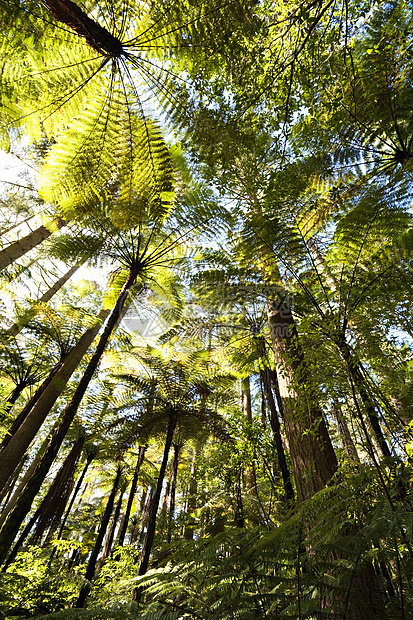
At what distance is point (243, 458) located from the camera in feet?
14.2

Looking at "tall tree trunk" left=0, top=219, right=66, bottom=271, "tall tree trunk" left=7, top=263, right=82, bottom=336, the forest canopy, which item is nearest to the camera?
the forest canopy

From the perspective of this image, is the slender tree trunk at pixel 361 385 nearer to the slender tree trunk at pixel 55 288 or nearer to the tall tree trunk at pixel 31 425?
the tall tree trunk at pixel 31 425

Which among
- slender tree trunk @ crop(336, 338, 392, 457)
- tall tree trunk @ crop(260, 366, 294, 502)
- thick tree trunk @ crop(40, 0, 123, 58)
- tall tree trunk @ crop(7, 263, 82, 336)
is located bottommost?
slender tree trunk @ crop(336, 338, 392, 457)

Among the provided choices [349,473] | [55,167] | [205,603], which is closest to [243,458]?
[349,473]

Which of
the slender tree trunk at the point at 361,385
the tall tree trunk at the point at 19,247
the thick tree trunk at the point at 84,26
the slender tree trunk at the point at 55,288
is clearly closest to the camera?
the slender tree trunk at the point at 361,385

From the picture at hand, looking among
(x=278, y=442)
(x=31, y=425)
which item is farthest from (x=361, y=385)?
(x=31, y=425)

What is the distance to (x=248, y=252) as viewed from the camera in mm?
3287

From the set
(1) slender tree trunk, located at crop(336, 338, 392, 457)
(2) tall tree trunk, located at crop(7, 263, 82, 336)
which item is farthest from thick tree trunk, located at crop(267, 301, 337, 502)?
(2) tall tree trunk, located at crop(7, 263, 82, 336)

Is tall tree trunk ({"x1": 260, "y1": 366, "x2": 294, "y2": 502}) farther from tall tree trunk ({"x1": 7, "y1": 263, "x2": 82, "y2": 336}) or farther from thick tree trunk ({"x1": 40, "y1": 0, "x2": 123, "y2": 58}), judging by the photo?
thick tree trunk ({"x1": 40, "y1": 0, "x2": 123, "y2": 58})

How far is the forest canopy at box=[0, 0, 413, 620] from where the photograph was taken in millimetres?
1050

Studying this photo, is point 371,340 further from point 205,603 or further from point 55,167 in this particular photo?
point 55,167

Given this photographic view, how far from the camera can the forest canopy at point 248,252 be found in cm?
105

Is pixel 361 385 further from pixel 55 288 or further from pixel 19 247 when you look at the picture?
pixel 55 288

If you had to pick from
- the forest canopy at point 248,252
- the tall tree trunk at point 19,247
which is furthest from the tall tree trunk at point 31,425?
the tall tree trunk at point 19,247
